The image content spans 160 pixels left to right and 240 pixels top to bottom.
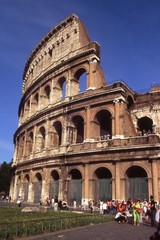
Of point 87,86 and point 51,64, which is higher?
point 51,64

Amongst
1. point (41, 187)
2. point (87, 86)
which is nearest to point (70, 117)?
point (87, 86)

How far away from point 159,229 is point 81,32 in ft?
77.4

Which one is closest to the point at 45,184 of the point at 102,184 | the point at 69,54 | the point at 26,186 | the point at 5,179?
the point at 26,186

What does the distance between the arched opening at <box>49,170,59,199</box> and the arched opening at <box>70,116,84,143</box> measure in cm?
345

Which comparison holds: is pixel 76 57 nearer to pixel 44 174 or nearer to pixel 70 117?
pixel 70 117

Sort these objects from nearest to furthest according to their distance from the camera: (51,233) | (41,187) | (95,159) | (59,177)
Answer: (51,233), (95,159), (59,177), (41,187)

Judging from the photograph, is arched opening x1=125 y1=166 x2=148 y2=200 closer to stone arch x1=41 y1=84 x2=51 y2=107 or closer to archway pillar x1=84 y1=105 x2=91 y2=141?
archway pillar x1=84 y1=105 x2=91 y2=141

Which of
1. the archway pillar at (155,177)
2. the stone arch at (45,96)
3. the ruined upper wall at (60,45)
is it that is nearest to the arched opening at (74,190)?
the archway pillar at (155,177)

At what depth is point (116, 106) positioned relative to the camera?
20.8 meters

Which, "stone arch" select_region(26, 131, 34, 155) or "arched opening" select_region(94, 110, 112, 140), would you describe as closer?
"arched opening" select_region(94, 110, 112, 140)

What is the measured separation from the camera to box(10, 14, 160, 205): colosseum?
62.7 feet

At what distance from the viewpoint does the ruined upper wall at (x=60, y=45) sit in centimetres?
2633

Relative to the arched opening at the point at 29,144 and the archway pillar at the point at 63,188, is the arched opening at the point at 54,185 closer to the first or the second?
the archway pillar at the point at 63,188

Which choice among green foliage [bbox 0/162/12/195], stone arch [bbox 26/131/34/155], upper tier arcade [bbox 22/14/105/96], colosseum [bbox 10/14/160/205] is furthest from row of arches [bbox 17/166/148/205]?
green foliage [bbox 0/162/12/195]
